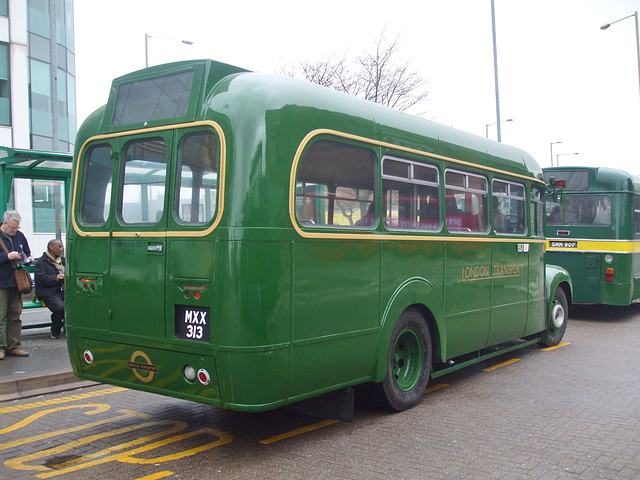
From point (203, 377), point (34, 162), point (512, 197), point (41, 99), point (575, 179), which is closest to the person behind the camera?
point (203, 377)

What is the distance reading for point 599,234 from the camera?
1330cm

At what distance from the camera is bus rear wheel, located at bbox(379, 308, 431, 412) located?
6363mm

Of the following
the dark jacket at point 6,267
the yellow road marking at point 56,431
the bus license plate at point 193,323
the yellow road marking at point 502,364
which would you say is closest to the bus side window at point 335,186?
the bus license plate at point 193,323

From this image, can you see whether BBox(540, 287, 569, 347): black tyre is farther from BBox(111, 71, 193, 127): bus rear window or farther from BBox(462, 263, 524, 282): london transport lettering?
BBox(111, 71, 193, 127): bus rear window

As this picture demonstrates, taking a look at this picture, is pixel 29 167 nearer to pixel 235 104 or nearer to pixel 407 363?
pixel 235 104

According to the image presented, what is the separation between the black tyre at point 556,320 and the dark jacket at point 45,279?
305 inches

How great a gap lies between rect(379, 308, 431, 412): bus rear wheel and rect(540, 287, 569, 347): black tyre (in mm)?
4063

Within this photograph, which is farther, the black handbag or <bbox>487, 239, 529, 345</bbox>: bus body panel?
the black handbag

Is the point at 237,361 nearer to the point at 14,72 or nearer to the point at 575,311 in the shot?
the point at 575,311

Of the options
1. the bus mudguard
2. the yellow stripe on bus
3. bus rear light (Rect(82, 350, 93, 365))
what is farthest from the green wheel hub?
the yellow stripe on bus

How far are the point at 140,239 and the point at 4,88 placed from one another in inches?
860

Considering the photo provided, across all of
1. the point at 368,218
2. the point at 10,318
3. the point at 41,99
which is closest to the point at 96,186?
the point at 368,218

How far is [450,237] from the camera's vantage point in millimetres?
7352

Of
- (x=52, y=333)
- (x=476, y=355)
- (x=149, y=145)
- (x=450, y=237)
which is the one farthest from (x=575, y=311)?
(x=149, y=145)
